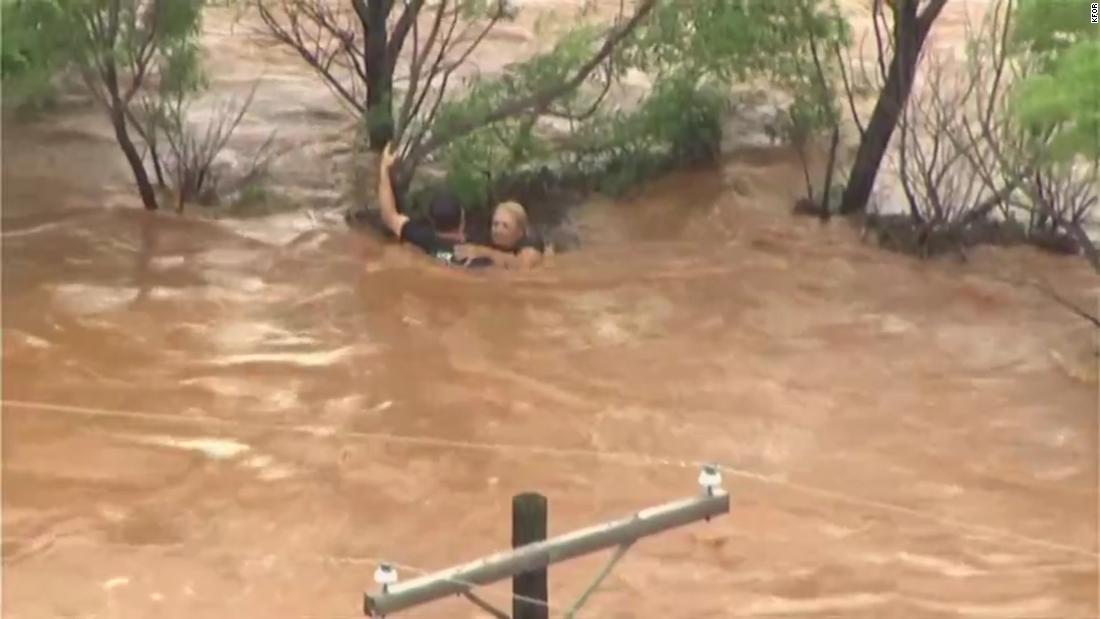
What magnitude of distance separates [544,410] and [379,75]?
8.34 ft

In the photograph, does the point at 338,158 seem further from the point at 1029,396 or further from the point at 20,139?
the point at 1029,396

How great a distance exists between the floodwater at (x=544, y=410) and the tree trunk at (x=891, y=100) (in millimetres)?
329

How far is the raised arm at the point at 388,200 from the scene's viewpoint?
6520 millimetres

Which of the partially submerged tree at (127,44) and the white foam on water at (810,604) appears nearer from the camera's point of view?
the white foam on water at (810,604)

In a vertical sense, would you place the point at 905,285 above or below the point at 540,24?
below

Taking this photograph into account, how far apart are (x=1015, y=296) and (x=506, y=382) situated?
2196 millimetres

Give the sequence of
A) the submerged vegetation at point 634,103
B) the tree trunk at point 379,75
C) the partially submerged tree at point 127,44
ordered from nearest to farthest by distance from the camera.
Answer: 1. the partially submerged tree at point 127,44
2. the submerged vegetation at point 634,103
3. the tree trunk at point 379,75

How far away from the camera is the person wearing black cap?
6.36 metres

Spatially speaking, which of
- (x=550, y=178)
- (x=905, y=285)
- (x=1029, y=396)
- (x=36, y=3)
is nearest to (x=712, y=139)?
(x=550, y=178)

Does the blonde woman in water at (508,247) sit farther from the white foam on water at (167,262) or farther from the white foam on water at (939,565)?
the white foam on water at (939,565)

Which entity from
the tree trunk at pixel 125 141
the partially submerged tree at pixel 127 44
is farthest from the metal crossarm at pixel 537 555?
the tree trunk at pixel 125 141

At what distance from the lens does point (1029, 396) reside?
5367 millimetres

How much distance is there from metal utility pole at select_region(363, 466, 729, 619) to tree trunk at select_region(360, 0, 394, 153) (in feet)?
14.0

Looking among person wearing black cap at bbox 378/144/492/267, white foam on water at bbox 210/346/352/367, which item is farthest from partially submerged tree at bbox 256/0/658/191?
white foam on water at bbox 210/346/352/367
